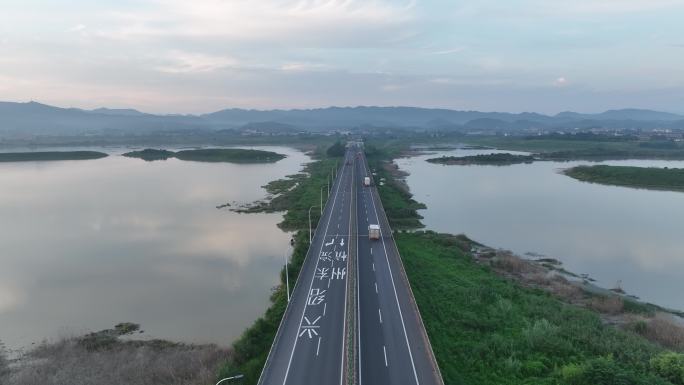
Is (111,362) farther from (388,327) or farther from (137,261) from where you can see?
(137,261)

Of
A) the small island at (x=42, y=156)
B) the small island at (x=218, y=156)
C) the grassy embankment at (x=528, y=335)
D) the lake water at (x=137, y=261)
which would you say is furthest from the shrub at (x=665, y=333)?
the small island at (x=42, y=156)

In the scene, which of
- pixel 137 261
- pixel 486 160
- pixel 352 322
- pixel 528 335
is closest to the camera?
pixel 352 322

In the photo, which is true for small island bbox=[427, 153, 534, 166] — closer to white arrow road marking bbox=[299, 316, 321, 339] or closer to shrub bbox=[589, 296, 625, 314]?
shrub bbox=[589, 296, 625, 314]

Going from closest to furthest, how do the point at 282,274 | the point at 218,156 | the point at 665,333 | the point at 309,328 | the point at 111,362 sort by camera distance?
the point at 111,362
the point at 309,328
the point at 665,333
the point at 282,274
the point at 218,156

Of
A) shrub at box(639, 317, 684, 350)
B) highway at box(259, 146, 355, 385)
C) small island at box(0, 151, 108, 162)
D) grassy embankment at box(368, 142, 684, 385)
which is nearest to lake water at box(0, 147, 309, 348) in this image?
highway at box(259, 146, 355, 385)

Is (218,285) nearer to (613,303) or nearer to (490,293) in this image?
(490,293)

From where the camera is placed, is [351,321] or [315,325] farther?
[315,325]

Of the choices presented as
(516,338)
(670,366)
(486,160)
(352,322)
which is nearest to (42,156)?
(486,160)

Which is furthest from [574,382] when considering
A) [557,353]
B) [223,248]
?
[223,248]
